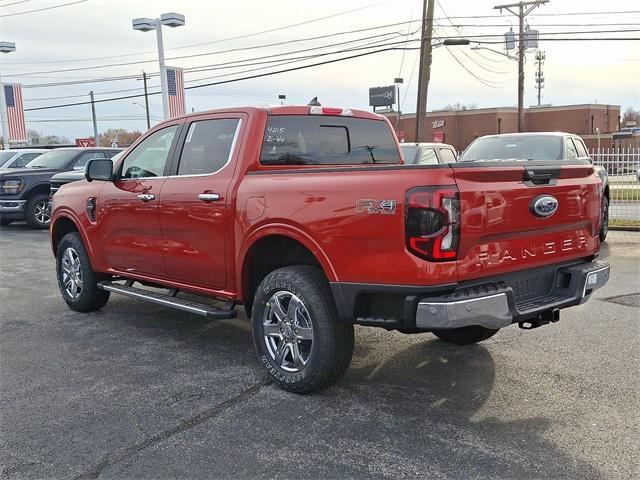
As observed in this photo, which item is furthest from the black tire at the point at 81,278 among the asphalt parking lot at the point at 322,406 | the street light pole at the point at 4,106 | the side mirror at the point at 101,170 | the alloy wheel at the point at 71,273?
the street light pole at the point at 4,106

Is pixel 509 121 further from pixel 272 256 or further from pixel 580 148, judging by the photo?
pixel 272 256

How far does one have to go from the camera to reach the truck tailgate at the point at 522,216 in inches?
136

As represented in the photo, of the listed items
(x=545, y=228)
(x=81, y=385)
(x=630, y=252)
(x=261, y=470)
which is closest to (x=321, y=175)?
(x=545, y=228)

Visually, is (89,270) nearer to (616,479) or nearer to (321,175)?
(321,175)

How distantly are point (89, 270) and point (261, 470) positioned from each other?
384 centimetres

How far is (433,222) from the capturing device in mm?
3350

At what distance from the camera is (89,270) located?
20.5 ft

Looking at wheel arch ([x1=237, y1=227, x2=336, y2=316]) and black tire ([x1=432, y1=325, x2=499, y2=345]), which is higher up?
wheel arch ([x1=237, y1=227, x2=336, y2=316])

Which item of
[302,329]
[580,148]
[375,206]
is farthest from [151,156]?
[580,148]

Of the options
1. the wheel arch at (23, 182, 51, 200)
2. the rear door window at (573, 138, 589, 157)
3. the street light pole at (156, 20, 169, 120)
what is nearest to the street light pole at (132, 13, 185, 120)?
the street light pole at (156, 20, 169, 120)

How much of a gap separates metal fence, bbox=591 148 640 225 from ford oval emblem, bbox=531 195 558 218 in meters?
10.8

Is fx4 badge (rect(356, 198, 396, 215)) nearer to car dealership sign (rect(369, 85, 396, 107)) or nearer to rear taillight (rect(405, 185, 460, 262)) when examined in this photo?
rear taillight (rect(405, 185, 460, 262))

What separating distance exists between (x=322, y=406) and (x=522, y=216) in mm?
1738

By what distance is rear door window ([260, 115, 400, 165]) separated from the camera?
15.6ft
